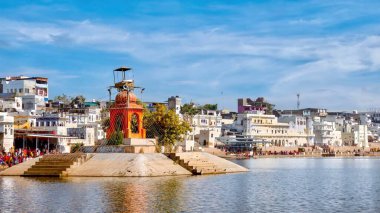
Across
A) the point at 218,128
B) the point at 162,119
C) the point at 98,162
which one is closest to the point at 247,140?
the point at 218,128

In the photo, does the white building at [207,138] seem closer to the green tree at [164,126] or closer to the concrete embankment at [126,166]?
the green tree at [164,126]

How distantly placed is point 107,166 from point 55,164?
4.91 metres

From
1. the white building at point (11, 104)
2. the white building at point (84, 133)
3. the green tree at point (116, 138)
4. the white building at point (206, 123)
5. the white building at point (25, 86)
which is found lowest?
the green tree at point (116, 138)

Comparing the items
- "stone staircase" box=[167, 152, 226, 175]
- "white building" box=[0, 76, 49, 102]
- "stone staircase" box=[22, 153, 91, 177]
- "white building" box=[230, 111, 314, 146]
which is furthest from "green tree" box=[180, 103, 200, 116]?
"stone staircase" box=[22, 153, 91, 177]

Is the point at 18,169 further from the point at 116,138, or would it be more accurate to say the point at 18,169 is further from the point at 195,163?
the point at 195,163

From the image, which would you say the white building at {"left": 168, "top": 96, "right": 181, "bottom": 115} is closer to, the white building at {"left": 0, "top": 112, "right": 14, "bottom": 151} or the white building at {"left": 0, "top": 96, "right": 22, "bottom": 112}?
the white building at {"left": 0, "top": 96, "right": 22, "bottom": 112}

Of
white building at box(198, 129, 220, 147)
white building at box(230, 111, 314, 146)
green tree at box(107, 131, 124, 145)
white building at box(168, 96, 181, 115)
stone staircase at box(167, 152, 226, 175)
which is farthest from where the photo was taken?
white building at box(230, 111, 314, 146)


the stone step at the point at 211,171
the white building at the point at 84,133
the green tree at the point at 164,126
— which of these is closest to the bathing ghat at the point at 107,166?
the stone step at the point at 211,171

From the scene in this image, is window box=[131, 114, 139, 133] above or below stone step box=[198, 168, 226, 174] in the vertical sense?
above

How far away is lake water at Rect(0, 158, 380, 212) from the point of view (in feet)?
107

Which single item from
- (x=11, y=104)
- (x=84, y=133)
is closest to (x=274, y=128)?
(x=84, y=133)

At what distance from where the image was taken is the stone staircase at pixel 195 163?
186 ft

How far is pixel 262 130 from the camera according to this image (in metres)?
146

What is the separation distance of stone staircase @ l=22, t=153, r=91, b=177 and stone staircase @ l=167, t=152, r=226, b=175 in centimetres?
818
